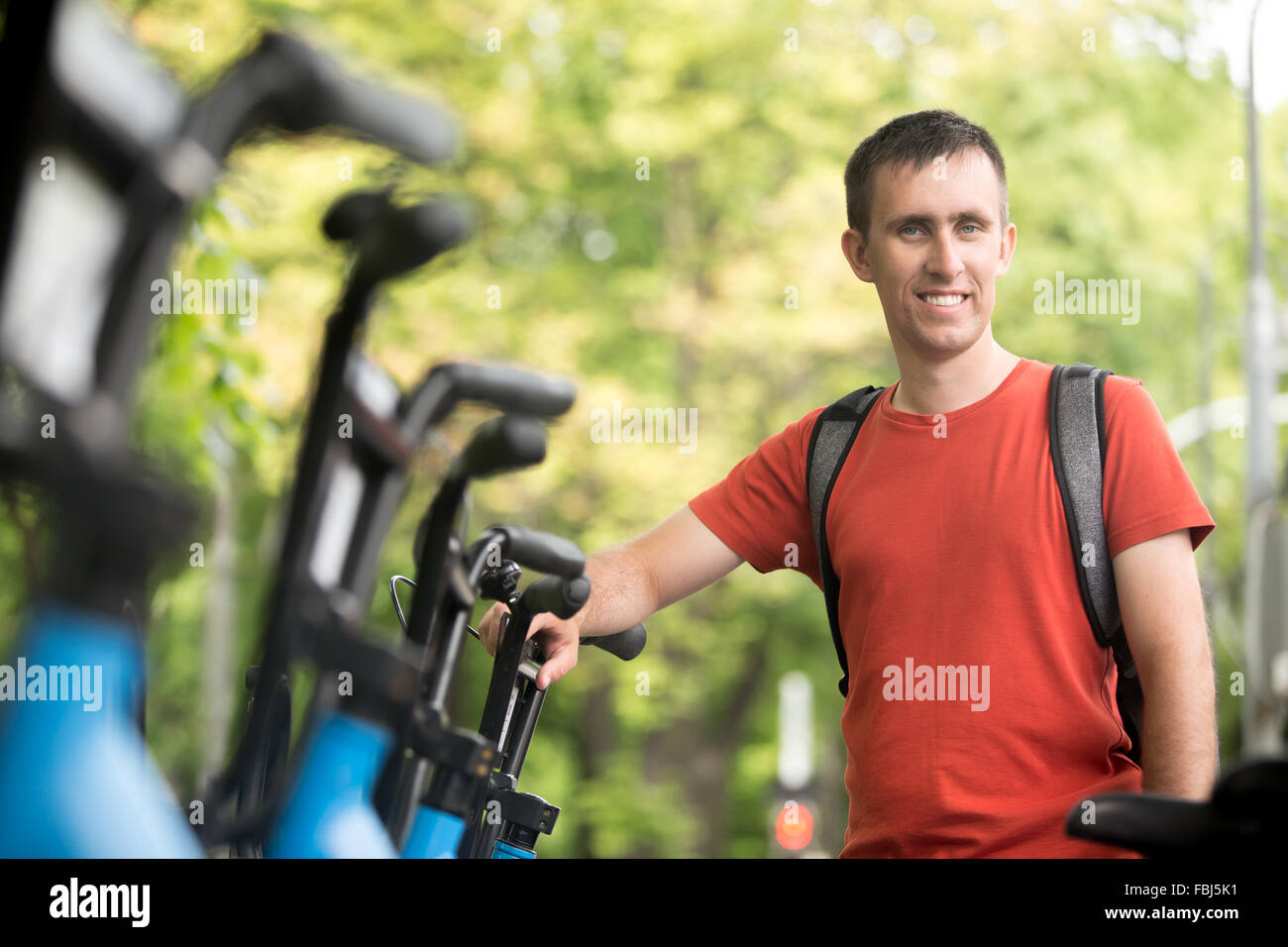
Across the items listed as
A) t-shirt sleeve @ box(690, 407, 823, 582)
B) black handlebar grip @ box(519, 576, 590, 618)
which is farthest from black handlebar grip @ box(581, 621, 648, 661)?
black handlebar grip @ box(519, 576, 590, 618)

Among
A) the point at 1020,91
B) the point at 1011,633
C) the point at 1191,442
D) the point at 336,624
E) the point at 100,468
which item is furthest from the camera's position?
the point at 1191,442

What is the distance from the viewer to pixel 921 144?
2.43 meters

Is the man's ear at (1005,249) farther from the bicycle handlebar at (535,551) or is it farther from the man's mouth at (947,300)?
the bicycle handlebar at (535,551)

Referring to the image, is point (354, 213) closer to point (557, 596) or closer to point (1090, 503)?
point (557, 596)

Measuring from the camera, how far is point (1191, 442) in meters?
14.0

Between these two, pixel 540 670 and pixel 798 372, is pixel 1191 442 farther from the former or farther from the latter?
pixel 540 670

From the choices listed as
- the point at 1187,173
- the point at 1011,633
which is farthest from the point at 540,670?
the point at 1187,173

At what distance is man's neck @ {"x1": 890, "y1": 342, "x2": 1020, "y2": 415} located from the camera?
2.42 metres

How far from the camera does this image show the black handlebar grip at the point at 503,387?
1473mm

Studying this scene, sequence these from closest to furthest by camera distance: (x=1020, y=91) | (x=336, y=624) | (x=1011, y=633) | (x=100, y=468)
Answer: (x=100, y=468) < (x=336, y=624) < (x=1011, y=633) < (x=1020, y=91)

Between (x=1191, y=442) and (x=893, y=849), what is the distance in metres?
12.9

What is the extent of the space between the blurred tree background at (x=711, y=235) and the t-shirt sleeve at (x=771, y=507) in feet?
30.2

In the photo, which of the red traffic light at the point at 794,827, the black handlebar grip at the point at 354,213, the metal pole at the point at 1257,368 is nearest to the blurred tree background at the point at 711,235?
the metal pole at the point at 1257,368

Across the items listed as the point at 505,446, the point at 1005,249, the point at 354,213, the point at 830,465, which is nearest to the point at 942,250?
the point at 1005,249
